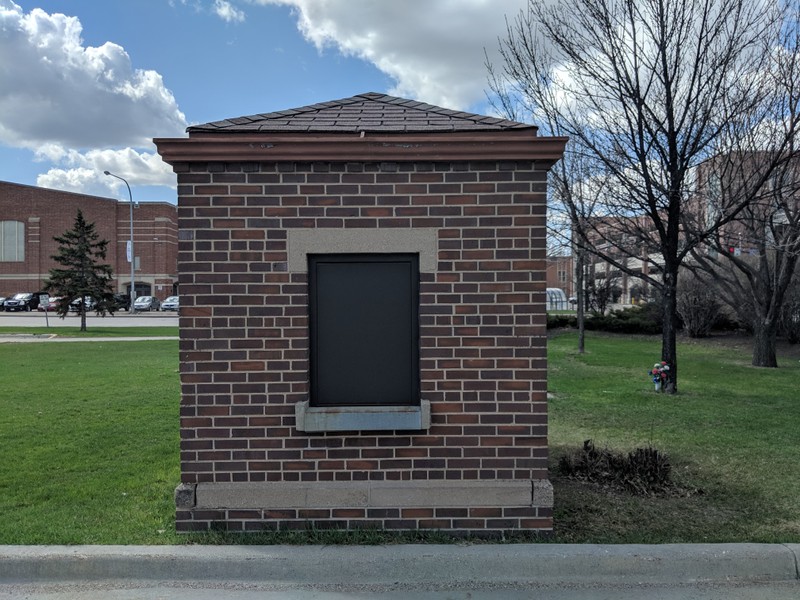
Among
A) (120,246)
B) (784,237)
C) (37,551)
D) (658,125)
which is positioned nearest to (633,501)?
(37,551)

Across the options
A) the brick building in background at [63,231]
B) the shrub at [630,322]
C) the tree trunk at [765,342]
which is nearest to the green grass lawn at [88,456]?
the tree trunk at [765,342]

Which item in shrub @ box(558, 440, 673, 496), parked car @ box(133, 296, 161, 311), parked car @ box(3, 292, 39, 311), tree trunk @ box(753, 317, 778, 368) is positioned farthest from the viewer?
parked car @ box(133, 296, 161, 311)

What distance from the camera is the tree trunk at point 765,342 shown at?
608 inches

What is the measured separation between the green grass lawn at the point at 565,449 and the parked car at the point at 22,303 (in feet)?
134

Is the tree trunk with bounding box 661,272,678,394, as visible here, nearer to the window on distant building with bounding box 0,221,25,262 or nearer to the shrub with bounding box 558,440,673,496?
the shrub with bounding box 558,440,673,496

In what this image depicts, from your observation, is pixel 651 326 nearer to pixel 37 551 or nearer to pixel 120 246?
pixel 37 551

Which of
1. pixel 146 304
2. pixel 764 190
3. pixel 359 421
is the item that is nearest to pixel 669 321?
pixel 764 190

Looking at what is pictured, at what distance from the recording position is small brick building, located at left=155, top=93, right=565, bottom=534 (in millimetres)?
4262

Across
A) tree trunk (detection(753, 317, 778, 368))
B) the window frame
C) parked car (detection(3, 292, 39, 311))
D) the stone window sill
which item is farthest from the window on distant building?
the stone window sill

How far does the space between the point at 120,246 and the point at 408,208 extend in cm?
6115

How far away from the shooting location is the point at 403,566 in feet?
12.5

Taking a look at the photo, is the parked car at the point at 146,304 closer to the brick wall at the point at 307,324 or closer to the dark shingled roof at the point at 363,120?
the dark shingled roof at the point at 363,120

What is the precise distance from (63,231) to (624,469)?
64396 millimetres

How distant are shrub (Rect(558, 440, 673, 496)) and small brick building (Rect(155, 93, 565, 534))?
1373 millimetres
